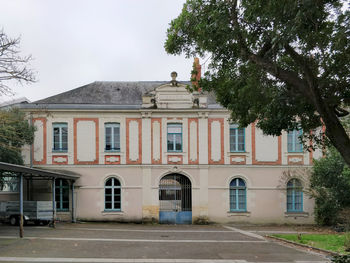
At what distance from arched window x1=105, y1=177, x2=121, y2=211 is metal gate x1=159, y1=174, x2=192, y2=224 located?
2451mm

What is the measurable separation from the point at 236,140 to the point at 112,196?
7986 mm

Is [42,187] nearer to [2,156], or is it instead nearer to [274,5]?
[2,156]

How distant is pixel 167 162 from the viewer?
25031mm

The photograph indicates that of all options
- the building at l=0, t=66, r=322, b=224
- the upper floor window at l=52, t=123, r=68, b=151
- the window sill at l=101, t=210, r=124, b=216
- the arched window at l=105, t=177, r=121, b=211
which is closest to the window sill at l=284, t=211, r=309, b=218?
the building at l=0, t=66, r=322, b=224

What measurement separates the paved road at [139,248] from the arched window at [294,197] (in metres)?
6.41

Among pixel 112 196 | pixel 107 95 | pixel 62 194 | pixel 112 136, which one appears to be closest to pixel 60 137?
pixel 112 136

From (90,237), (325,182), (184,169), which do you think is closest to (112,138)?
(184,169)

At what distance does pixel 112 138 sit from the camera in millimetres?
25125

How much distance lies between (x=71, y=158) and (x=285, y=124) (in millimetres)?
15939

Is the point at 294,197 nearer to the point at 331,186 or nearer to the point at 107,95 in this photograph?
the point at 331,186

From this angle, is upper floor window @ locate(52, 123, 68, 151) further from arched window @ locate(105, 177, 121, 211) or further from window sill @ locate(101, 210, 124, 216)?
window sill @ locate(101, 210, 124, 216)

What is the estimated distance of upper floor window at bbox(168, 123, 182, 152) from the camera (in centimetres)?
2519

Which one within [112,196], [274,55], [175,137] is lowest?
[112,196]

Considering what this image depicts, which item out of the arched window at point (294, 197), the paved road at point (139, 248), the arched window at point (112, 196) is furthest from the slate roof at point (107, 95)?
the paved road at point (139, 248)
